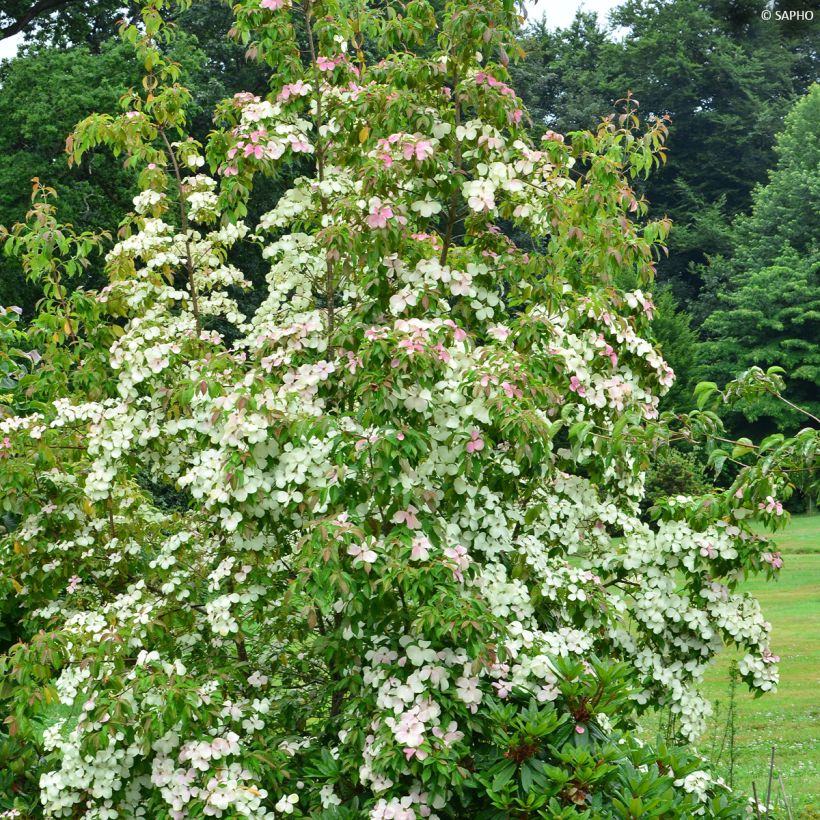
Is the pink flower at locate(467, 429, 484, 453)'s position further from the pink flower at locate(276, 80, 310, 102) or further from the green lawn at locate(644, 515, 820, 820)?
the green lawn at locate(644, 515, 820, 820)

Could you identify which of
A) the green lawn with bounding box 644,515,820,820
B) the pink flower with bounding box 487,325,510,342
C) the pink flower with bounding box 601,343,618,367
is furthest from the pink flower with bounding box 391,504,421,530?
the green lawn with bounding box 644,515,820,820

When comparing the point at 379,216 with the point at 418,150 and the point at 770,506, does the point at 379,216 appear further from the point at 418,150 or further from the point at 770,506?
the point at 770,506

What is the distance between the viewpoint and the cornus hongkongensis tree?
3.81 m

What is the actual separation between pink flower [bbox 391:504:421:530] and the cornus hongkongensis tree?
0.05ft

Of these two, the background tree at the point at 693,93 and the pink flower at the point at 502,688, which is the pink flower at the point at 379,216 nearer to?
the pink flower at the point at 502,688

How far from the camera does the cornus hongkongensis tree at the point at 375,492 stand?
381 cm

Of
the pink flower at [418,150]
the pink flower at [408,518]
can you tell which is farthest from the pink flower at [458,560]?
the pink flower at [418,150]

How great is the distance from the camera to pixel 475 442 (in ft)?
12.9

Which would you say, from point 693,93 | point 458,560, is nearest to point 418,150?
point 458,560

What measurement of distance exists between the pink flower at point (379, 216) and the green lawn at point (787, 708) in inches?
120

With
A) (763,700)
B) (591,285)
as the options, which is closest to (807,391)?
(763,700)

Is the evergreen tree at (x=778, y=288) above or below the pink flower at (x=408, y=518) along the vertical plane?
below

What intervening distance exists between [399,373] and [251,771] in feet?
5.26

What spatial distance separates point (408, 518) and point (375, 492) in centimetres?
15
